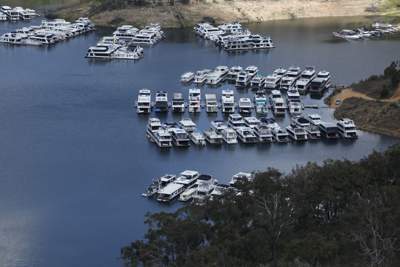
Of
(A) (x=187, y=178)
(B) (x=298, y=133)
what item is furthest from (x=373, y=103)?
(A) (x=187, y=178)

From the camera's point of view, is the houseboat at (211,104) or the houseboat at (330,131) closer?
the houseboat at (330,131)

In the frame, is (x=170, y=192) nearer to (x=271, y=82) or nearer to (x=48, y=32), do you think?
(x=271, y=82)

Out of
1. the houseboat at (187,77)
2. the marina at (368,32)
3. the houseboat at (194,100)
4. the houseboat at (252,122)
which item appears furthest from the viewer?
the marina at (368,32)

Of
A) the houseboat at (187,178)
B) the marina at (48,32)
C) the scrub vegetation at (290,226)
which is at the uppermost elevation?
the scrub vegetation at (290,226)

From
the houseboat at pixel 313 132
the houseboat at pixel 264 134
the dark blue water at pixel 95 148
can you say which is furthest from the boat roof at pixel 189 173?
the houseboat at pixel 313 132

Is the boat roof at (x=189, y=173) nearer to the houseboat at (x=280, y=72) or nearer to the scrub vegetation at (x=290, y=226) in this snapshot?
the scrub vegetation at (x=290, y=226)

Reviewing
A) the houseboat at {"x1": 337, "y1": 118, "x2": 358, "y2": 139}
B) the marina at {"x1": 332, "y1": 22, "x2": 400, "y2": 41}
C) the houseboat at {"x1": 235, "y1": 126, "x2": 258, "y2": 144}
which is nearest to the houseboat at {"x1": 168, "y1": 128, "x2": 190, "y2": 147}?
the houseboat at {"x1": 235, "y1": 126, "x2": 258, "y2": 144}

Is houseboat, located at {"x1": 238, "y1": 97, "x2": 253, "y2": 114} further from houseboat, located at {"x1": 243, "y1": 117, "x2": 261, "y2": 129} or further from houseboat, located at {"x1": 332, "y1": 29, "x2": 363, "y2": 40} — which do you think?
houseboat, located at {"x1": 332, "y1": 29, "x2": 363, "y2": 40}

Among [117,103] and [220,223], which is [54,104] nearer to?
[117,103]

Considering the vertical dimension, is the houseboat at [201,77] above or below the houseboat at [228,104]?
below
